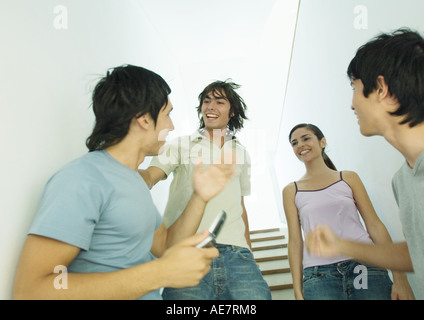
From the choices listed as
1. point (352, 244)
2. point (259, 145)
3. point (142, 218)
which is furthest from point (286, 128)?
point (142, 218)

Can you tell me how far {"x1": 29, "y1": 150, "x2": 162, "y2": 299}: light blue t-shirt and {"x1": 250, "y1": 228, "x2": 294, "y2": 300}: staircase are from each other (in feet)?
5.57

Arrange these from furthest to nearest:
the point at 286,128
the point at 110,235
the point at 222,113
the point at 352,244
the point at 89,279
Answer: the point at 286,128
the point at 222,113
the point at 352,244
the point at 110,235
the point at 89,279

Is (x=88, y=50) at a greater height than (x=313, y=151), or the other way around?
(x=88, y=50)

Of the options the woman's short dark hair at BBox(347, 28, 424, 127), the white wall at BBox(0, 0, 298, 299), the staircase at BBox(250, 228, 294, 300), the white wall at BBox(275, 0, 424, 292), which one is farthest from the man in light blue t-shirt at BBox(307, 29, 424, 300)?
the staircase at BBox(250, 228, 294, 300)

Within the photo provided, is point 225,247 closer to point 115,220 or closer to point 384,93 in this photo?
point 115,220

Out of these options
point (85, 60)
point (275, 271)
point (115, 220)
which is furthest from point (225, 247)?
point (275, 271)

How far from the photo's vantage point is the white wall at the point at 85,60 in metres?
0.82

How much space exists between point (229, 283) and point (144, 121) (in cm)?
72

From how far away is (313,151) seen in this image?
1771 millimetres

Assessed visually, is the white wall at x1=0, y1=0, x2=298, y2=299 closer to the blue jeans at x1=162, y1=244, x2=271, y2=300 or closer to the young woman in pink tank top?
the blue jeans at x1=162, y1=244, x2=271, y2=300
